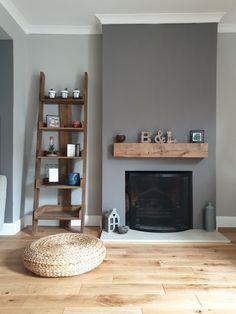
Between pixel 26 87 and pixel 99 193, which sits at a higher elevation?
pixel 26 87

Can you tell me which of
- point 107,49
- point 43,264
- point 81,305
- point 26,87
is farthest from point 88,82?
point 81,305

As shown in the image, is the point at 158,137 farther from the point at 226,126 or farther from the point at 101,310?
the point at 101,310

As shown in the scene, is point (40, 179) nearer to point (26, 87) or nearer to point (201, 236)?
point (26, 87)

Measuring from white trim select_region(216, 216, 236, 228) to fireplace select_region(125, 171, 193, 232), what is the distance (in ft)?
1.51

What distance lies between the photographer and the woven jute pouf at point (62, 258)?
2102 millimetres

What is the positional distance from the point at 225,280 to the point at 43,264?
1406 millimetres

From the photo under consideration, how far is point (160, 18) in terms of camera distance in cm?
330

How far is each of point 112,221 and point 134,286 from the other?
126 cm

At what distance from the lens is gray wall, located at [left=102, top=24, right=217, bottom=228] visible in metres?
3.34

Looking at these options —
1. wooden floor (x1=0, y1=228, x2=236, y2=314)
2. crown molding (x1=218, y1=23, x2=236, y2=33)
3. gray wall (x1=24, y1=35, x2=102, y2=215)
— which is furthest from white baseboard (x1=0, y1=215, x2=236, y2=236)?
crown molding (x1=218, y1=23, x2=236, y2=33)

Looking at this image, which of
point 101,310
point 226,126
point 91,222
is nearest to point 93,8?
point 226,126

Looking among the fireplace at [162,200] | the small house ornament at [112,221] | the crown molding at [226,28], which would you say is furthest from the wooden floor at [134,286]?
the crown molding at [226,28]

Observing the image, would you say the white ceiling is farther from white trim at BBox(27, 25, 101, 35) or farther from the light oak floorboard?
the light oak floorboard

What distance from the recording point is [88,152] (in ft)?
11.9
